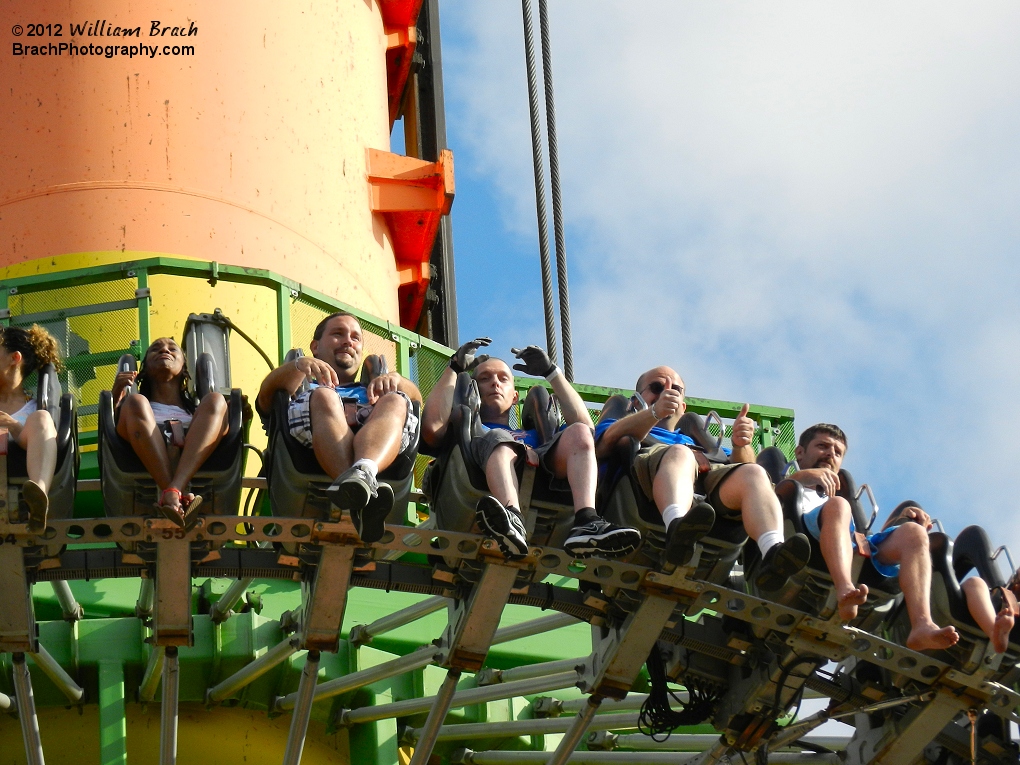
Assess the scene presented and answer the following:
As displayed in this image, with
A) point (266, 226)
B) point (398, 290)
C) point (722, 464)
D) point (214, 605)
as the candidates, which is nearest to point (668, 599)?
point (722, 464)

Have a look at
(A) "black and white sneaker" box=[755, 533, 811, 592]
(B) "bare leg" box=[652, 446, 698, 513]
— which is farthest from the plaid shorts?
(A) "black and white sneaker" box=[755, 533, 811, 592]

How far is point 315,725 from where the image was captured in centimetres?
1441

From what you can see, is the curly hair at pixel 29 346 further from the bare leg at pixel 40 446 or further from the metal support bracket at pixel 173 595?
the metal support bracket at pixel 173 595

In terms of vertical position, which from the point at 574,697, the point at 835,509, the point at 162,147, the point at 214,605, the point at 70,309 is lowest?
the point at 574,697

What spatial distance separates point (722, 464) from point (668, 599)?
2.87 feet

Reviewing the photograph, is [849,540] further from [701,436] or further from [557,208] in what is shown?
[557,208]

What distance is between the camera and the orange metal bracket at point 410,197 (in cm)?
1870

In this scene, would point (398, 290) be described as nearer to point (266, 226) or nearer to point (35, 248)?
point (266, 226)

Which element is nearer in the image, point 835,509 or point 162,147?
point 835,509

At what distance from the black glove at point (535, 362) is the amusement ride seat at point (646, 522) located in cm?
90

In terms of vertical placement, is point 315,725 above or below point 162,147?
below

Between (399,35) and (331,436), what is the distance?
34.4ft

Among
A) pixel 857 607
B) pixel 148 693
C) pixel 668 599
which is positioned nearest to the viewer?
pixel 857 607

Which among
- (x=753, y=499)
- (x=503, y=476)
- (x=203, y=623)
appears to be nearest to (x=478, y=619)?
(x=503, y=476)
